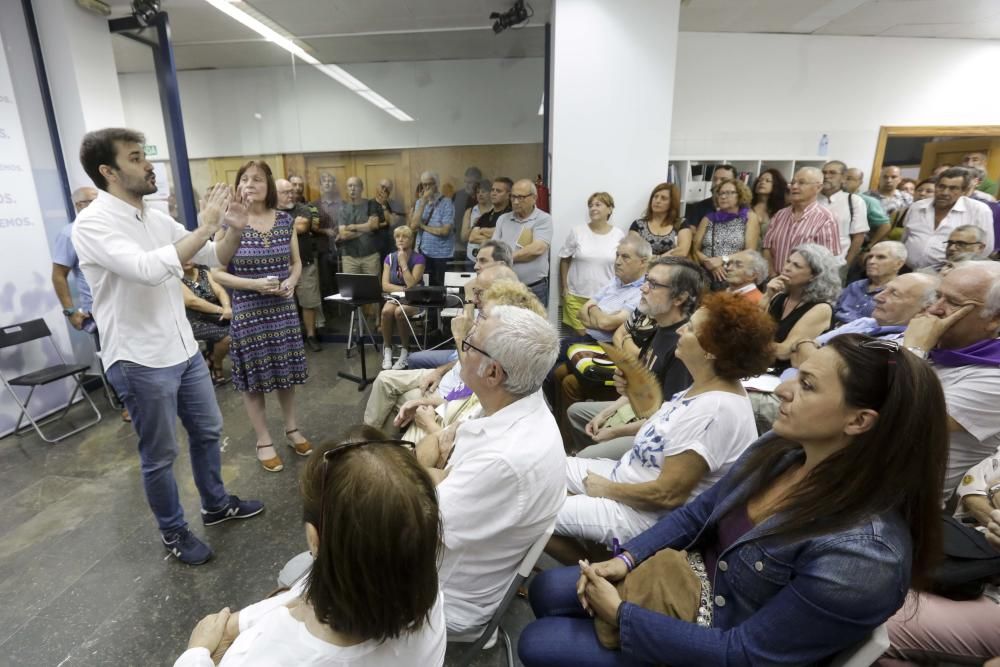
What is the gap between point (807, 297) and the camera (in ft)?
8.76

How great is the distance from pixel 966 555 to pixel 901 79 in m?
5.99

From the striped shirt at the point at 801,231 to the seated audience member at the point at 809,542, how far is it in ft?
9.91

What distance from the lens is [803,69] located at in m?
5.16

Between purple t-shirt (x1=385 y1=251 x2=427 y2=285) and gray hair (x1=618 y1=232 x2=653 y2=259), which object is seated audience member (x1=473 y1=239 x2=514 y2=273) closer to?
gray hair (x1=618 y1=232 x2=653 y2=259)

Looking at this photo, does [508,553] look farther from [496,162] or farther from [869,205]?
[869,205]

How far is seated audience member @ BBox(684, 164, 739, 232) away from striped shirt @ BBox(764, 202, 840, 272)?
53 cm

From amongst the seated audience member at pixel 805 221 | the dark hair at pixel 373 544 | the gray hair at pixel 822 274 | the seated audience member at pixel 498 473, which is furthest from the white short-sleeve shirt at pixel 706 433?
the seated audience member at pixel 805 221

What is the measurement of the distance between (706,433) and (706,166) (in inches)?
172

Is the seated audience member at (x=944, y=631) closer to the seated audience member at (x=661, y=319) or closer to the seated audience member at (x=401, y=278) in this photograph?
the seated audience member at (x=661, y=319)

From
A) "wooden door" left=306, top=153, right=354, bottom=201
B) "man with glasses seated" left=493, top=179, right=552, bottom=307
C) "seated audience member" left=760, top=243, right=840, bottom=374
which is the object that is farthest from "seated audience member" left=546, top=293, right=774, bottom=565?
"wooden door" left=306, top=153, right=354, bottom=201

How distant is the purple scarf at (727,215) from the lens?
3.97 meters

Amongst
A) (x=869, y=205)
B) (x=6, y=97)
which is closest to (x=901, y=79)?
(x=869, y=205)

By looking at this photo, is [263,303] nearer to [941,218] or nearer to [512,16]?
[512,16]

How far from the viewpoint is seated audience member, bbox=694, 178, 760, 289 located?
3924mm
